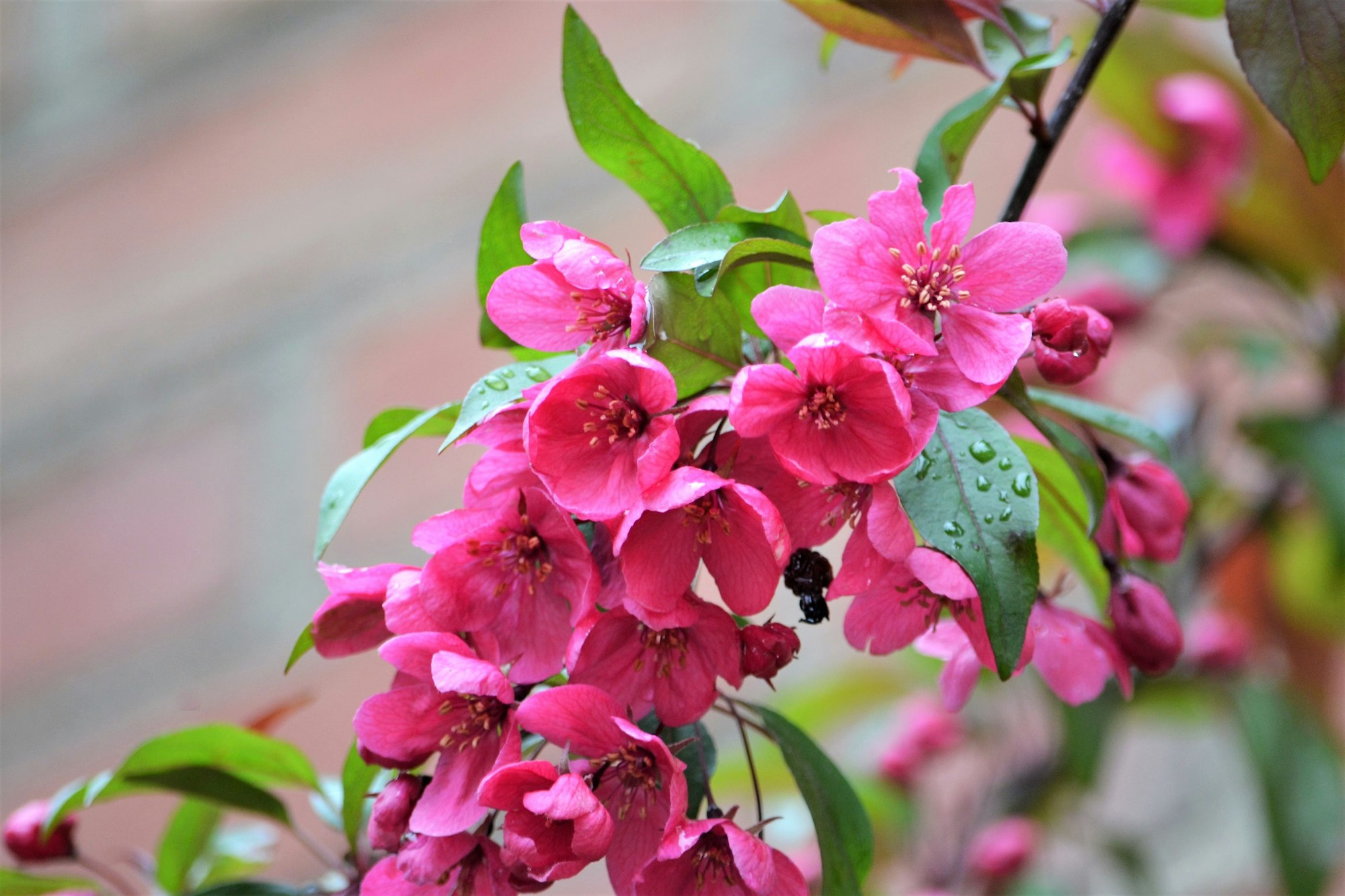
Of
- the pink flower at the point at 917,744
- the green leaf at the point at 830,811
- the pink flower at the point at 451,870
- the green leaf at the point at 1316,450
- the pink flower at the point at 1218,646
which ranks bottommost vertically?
the pink flower at the point at 1218,646

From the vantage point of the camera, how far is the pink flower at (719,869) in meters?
0.39

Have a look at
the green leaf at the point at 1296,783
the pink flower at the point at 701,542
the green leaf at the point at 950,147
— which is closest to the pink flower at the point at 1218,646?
the green leaf at the point at 1296,783

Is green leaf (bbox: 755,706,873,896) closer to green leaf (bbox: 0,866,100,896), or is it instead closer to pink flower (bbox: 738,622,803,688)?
pink flower (bbox: 738,622,803,688)

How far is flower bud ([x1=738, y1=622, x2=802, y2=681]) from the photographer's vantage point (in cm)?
41

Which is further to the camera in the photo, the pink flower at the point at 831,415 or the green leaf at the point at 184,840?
the green leaf at the point at 184,840

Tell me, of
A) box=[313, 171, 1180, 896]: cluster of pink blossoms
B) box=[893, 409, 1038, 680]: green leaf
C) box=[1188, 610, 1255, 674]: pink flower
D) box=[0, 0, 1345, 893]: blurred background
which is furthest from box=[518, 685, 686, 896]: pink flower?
box=[0, 0, 1345, 893]: blurred background

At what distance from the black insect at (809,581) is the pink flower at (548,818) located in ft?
0.32

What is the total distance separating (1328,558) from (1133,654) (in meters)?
0.71

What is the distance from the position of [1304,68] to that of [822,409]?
9.3 inches

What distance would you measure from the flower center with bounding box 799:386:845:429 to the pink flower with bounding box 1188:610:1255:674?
817 millimetres

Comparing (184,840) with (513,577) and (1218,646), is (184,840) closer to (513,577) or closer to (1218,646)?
(513,577)

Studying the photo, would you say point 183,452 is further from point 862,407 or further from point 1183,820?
point 862,407

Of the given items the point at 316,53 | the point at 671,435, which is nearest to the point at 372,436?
the point at 671,435

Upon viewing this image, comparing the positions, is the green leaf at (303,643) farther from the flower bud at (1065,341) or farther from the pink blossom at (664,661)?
the flower bud at (1065,341)
